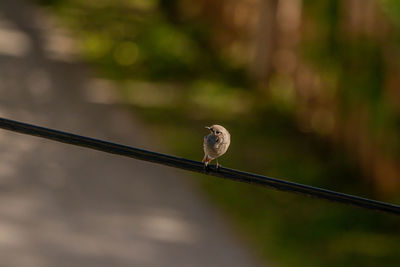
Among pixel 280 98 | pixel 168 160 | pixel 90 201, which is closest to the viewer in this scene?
pixel 168 160

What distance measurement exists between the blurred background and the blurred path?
39cm

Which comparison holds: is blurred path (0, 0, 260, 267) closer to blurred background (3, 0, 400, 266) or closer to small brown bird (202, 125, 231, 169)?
blurred background (3, 0, 400, 266)

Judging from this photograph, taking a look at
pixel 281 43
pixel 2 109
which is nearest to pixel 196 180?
pixel 2 109

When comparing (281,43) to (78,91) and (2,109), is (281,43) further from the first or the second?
(2,109)

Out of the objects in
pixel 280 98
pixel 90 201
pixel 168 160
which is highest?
pixel 280 98

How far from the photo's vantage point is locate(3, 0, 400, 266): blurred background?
8.98 meters

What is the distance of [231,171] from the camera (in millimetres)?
3049

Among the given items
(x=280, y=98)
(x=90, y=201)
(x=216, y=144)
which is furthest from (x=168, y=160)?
(x=280, y=98)

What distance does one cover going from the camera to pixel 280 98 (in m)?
13.2

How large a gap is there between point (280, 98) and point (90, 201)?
481cm

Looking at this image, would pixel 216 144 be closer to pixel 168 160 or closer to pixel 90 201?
pixel 168 160

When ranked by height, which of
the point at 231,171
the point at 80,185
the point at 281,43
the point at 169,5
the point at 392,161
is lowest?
the point at 231,171

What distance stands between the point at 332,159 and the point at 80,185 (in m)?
3.37

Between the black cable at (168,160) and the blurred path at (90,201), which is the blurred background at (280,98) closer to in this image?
the blurred path at (90,201)
